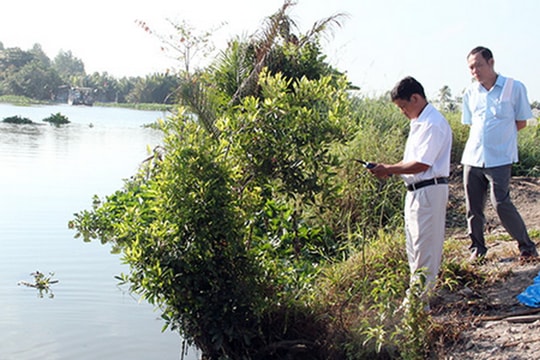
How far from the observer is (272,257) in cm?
572

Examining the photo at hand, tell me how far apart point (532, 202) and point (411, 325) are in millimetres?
4843

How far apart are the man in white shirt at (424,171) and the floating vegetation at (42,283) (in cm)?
508

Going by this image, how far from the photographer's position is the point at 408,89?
15.5 ft

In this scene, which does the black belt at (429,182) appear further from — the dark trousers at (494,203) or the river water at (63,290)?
the river water at (63,290)

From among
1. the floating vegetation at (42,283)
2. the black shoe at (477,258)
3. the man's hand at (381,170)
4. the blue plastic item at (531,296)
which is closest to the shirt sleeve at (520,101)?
the black shoe at (477,258)

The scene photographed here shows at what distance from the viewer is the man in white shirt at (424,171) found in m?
4.62

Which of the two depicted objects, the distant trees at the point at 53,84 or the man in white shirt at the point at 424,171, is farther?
the distant trees at the point at 53,84

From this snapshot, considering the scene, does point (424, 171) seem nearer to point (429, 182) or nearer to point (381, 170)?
point (429, 182)

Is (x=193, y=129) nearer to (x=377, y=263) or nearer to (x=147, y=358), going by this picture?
(x=377, y=263)

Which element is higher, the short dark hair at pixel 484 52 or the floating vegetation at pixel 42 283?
the short dark hair at pixel 484 52

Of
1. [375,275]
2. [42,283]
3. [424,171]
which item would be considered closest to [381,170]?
[424,171]

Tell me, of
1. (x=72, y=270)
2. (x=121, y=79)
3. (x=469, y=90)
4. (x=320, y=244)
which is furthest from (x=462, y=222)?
(x=121, y=79)

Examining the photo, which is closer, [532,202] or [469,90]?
[469,90]

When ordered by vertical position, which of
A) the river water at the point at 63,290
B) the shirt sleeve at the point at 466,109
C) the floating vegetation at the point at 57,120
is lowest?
the floating vegetation at the point at 57,120
